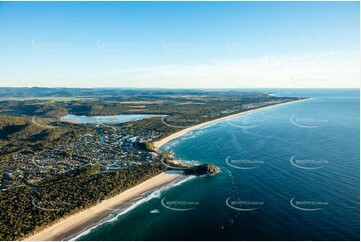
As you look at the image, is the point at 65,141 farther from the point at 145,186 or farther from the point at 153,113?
the point at 153,113

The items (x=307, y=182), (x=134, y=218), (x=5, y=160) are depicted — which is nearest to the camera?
(x=134, y=218)

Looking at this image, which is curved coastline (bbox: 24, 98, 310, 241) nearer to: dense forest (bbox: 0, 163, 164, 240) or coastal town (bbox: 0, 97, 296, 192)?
dense forest (bbox: 0, 163, 164, 240)

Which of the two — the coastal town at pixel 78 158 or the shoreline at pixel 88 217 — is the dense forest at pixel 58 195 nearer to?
the shoreline at pixel 88 217

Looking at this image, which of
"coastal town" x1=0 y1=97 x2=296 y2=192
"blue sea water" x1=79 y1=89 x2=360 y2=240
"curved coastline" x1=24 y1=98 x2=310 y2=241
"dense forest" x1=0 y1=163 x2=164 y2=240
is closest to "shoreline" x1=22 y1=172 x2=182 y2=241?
"curved coastline" x1=24 y1=98 x2=310 y2=241

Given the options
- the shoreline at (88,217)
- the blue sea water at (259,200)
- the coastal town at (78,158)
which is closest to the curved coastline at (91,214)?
the shoreline at (88,217)

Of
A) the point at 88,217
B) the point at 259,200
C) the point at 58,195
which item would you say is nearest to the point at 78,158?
the point at 58,195

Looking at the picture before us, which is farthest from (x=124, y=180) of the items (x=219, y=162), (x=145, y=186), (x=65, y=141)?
(x=65, y=141)

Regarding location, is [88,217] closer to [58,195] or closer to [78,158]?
[58,195]
